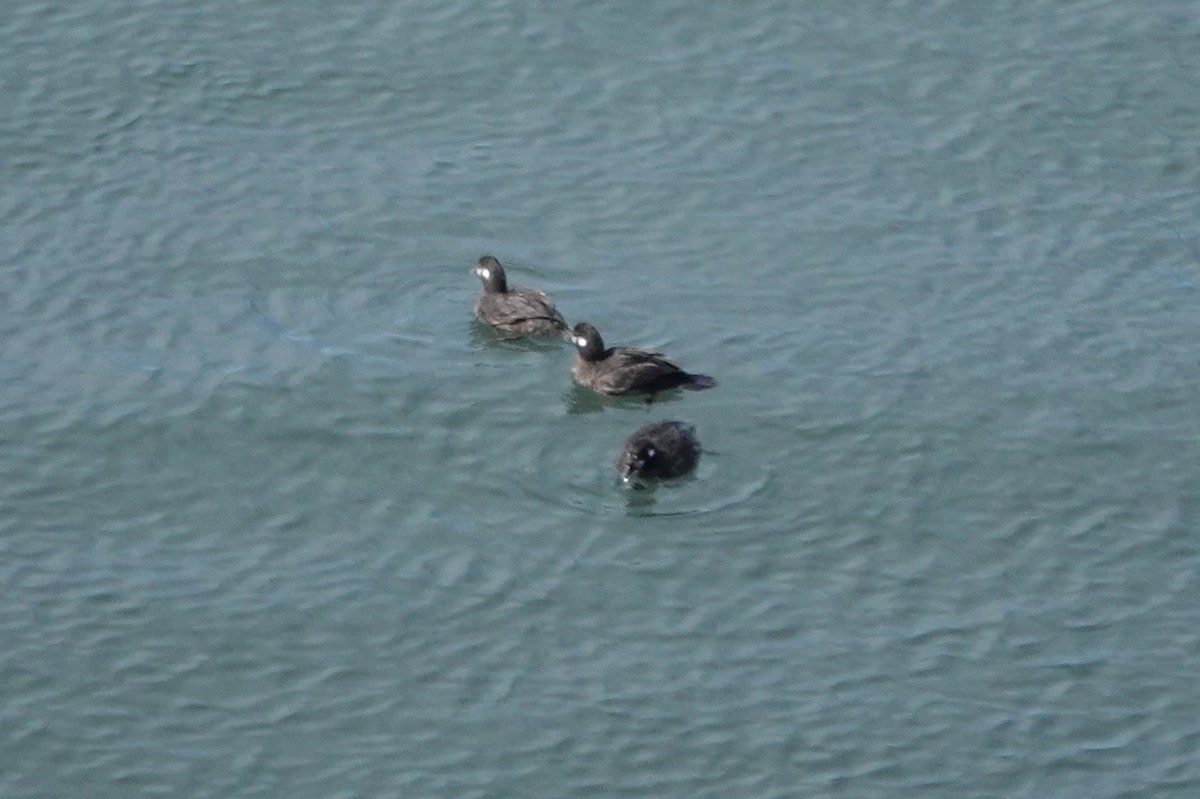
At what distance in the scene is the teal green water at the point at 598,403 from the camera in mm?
19922

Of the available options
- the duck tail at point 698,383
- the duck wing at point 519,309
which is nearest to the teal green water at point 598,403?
the duck tail at point 698,383

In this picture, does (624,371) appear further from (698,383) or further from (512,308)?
(512,308)

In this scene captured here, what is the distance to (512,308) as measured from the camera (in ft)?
83.2

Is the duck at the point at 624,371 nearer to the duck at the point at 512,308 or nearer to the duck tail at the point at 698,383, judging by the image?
the duck tail at the point at 698,383

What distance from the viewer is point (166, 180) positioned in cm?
2878

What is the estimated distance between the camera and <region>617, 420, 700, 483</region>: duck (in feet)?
74.3

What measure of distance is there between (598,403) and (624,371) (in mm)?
614

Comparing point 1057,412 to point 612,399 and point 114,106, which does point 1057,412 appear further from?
point 114,106

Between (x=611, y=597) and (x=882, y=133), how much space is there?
387 inches

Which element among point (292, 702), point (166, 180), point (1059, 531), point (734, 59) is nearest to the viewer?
point (292, 702)

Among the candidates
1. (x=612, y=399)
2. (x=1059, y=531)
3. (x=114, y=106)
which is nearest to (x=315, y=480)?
(x=612, y=399)

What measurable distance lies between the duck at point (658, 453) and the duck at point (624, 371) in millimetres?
1152

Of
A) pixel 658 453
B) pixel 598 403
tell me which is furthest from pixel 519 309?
pixel 658 453

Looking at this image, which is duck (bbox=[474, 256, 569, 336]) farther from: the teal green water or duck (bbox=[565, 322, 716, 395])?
duck (bbox=[565, 322, 716, 395])
